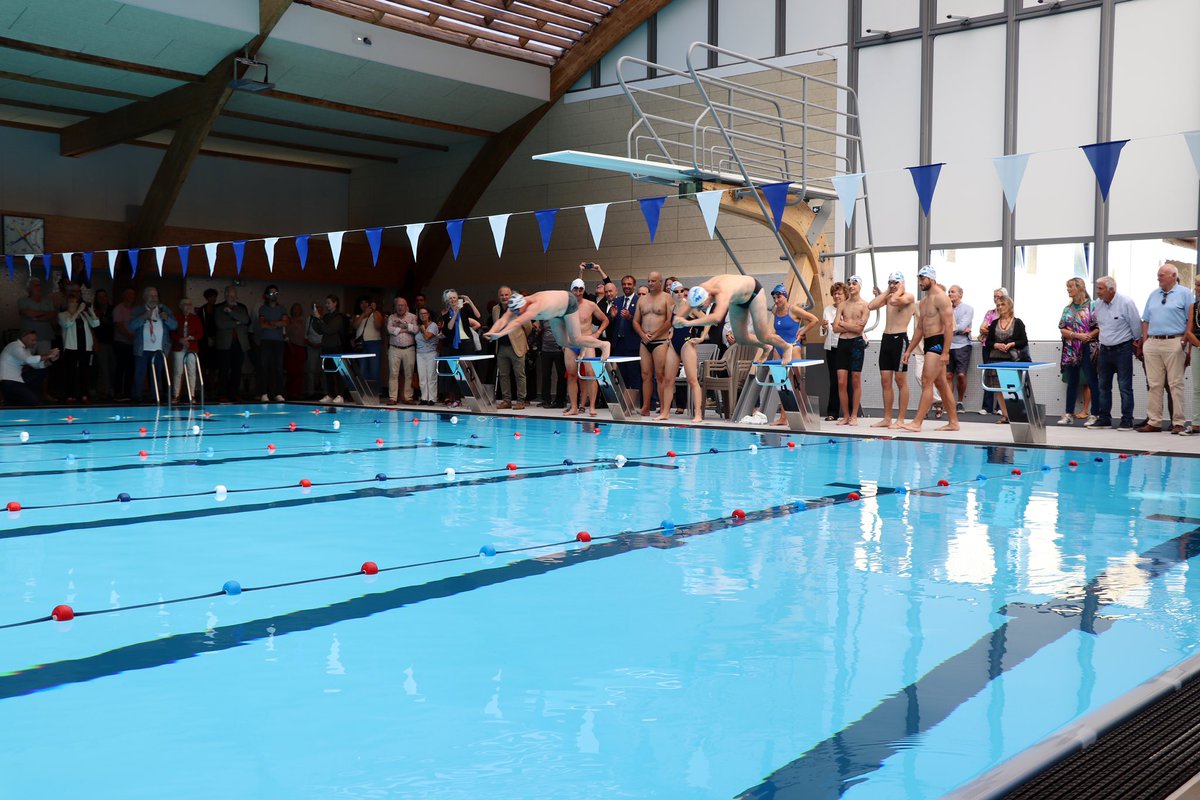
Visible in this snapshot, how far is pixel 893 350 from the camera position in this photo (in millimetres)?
10422

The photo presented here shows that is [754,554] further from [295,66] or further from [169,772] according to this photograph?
[295,66]

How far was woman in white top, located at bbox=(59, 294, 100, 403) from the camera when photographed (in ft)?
46.9

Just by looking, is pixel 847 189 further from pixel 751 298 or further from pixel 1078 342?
pixel 1078 342

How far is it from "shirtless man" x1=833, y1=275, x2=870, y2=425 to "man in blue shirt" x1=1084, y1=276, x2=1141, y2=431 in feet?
7.48

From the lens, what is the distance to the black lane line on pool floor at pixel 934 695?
2.08 metres

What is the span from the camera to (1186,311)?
9.93 m

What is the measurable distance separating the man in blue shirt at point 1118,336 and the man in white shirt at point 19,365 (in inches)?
460

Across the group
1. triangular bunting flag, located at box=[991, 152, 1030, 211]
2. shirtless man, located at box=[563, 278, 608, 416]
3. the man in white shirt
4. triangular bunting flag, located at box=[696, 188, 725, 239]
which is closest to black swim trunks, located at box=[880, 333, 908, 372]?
triangular bunting flag, located at box=[696, 188, 725, 239]

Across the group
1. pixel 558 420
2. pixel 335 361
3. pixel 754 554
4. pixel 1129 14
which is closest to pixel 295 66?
pixel 335 361

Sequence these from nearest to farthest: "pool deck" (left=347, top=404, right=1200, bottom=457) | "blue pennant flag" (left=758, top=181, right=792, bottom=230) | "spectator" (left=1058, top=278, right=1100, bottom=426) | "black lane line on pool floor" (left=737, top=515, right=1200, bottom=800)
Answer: "black lane line on pool floor" (left=737, top=515, right=1200, bottom=800) < "pool deck" (left=347, top=404, right=1200, bottom=457) < "blue pennant flag" (left=758, top=181, right=792, bottom=230) < "spectator" (left=1058, top=278, right=1100, bottom=426)

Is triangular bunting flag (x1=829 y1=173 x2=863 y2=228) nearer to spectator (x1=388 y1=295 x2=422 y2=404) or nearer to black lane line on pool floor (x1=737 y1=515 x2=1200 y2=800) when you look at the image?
black lane line on pool floor (x1=737 y1=515 x2=1200 y2=800)

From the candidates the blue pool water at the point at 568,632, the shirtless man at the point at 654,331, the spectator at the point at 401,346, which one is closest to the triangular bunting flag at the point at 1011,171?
the blue pool water at the point at 568,632

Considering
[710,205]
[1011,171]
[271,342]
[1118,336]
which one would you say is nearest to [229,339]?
[271,342]

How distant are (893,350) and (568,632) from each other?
7.92 metres
